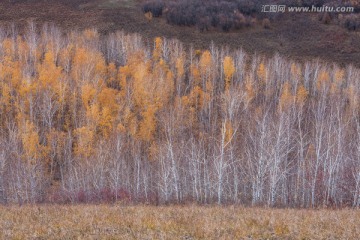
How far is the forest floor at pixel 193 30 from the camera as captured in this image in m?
85.8

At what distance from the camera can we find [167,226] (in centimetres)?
747

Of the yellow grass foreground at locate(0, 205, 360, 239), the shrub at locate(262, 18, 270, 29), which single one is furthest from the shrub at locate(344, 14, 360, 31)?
the yellow grass foreground at locate(0, 205, 360, 239)

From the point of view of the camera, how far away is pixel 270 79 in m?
64.9

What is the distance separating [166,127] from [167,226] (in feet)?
119

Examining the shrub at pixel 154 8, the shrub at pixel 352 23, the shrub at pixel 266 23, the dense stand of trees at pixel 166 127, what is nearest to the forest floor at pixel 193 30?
the shrub at pixel 266 23

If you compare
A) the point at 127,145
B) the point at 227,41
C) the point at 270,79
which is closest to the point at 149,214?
the point at 127,145

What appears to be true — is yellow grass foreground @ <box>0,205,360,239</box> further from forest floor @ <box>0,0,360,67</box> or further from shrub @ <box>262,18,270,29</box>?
shrub @ <box>262,18,270,29</box>

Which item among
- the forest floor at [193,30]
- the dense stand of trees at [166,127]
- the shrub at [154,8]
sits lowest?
the dense stand of trees at [166,127]

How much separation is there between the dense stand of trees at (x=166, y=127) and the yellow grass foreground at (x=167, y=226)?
13.8 meters

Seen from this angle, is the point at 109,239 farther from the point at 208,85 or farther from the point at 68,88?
the point at 208,85

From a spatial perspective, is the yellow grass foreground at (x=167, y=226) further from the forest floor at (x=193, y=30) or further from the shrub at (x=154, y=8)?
the shrub at (x=154, y=8)

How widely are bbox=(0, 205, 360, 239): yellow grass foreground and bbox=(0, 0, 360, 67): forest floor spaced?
77.6 meters

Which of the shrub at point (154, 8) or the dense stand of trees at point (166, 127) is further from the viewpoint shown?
the shrub at point (154, 8)

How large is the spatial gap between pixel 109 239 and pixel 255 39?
90.0 m
